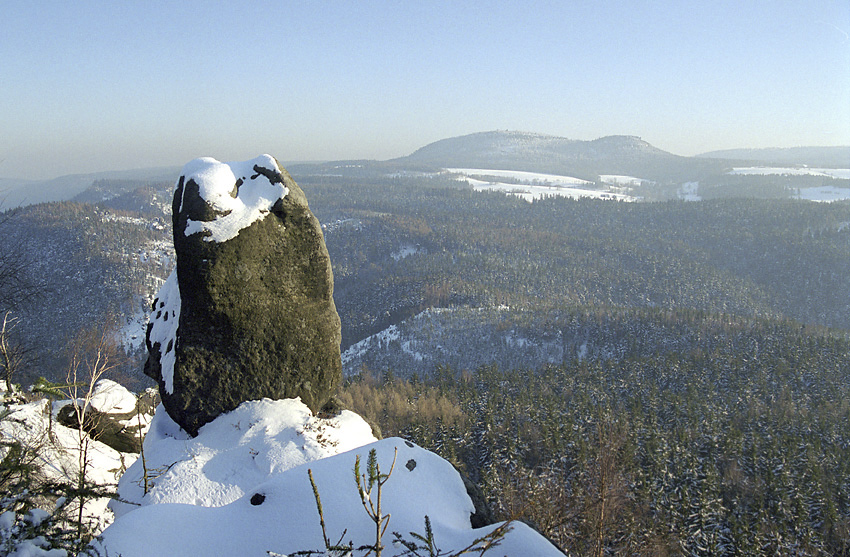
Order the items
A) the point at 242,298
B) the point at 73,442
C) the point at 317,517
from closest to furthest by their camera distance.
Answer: the point at 317,517 → the point at 242,298 → the point at 73,442

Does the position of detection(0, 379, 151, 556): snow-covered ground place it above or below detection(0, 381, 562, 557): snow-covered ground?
below

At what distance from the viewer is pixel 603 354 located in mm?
92688

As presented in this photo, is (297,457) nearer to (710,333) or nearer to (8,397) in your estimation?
(8,397)

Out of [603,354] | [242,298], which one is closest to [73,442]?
[242,298]

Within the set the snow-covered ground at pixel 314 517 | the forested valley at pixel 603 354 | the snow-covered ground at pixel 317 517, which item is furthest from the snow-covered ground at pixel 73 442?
the snow-covered ground at pixel 317 517

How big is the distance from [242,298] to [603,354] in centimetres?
8991

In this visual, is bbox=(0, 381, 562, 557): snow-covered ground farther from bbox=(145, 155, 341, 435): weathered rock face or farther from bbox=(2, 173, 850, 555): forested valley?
bbox=(145, 155, 341, 435): weathered rock face

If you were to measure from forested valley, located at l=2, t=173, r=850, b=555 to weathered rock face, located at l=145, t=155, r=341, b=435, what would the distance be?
5.02m

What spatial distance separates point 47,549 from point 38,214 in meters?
213

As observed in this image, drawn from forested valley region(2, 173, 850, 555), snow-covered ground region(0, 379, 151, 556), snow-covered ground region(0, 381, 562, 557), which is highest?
snow-covered ground region(0, 381, 562, 557)

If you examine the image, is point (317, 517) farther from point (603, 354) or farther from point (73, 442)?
point (603, 354)

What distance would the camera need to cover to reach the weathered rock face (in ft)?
37.9

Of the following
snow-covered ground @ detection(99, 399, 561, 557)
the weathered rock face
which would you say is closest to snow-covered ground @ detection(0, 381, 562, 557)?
snow-covered ground @ detection(99, 399, 561, 557)

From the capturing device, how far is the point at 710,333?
88.8 m
